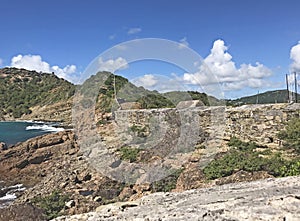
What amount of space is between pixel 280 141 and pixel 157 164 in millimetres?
4154

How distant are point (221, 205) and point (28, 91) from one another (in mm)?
77961

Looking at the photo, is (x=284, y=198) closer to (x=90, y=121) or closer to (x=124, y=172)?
(x=124, y=172)

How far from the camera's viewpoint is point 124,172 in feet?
40.4

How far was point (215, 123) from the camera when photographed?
541 inches

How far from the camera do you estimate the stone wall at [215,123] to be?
1128cm

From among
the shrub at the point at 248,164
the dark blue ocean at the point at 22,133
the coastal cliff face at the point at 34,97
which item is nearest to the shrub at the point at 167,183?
the shrub at the point at 248,164

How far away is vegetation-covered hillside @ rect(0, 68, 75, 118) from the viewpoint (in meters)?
65.9

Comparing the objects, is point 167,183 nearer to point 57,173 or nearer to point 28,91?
point 57,173

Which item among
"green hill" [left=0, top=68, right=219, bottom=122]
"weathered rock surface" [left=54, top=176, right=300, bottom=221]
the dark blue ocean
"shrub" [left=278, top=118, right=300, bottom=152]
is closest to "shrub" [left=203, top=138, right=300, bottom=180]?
"shrub" [left=278, top=118, right=300, bottom=152]

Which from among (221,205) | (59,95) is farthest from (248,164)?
(59,95)

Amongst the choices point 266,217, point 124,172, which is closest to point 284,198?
point 266,217

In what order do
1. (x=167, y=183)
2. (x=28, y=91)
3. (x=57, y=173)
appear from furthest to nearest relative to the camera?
(x=28, y=91), (x=57, y=173), (x=167, y=183)

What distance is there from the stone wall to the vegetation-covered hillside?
4430cm

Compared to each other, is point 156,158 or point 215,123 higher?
point 215,123
